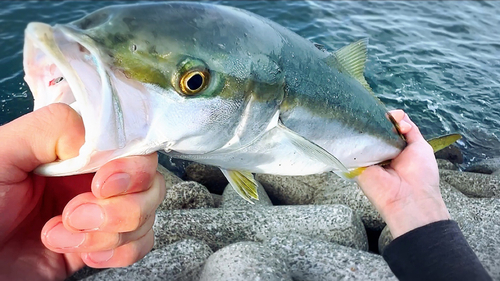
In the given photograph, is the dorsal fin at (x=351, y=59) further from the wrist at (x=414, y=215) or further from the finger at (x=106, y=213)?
the finger at (x=106, y=213)

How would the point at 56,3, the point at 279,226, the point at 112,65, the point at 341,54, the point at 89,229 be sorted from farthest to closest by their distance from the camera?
the point at 56,3, the point at 279,226, the point at 341,54, the point at 89,229, the point at 112,65

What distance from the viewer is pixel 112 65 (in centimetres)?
165

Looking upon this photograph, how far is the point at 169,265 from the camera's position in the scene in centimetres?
326

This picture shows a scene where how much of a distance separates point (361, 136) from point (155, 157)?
5.94 ft

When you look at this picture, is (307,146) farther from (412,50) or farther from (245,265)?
(412,50)

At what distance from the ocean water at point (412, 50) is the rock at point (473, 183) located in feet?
6.67

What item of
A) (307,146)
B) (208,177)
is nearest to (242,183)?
(307,146)

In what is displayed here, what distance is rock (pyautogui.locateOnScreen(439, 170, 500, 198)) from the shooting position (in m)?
5.77

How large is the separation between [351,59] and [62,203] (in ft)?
8.01

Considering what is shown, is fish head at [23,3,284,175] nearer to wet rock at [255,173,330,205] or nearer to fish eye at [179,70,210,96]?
fish eye at [179,70,210,96]

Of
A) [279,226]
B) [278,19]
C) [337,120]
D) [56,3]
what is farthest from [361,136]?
[56,3]

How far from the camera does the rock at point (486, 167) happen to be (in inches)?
279

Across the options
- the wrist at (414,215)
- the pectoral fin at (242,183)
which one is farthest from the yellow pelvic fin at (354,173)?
the pectoral fin at (242,183)

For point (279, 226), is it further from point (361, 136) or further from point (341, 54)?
point (341, 54)
